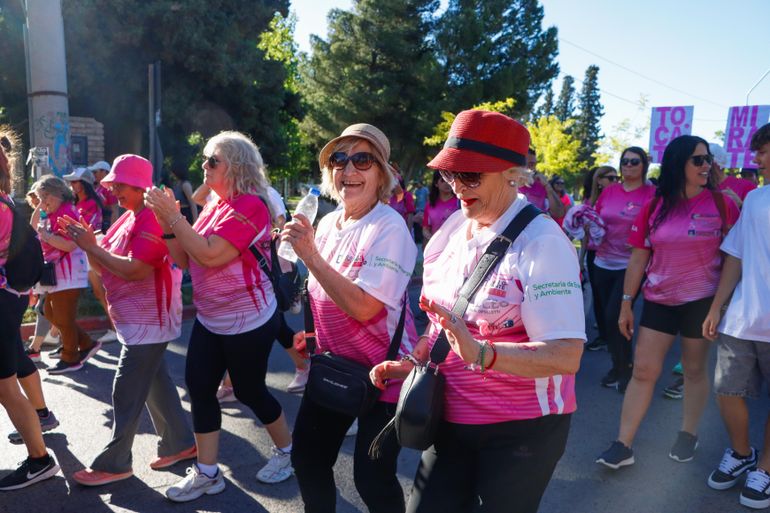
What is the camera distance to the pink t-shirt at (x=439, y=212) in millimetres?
7220

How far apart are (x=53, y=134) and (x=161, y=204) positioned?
572 centimetres

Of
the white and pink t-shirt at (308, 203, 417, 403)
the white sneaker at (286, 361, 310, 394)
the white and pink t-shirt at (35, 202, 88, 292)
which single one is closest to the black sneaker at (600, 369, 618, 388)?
the white sneaker at (286, 361, 310, 394)

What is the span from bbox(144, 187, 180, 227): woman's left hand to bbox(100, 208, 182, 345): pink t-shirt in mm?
486

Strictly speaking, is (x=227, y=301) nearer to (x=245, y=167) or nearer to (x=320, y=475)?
(x=245, y=167)

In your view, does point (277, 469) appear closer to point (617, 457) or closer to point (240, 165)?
point (240, 165)

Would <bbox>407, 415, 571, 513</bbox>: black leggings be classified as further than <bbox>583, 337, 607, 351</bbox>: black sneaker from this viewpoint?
No

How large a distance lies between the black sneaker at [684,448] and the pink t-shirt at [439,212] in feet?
12.2

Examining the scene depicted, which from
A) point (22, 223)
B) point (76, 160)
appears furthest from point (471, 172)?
point (76, 160)

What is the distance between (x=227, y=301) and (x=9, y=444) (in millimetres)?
2130

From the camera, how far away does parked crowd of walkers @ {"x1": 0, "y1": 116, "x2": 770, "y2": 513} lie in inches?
74.2

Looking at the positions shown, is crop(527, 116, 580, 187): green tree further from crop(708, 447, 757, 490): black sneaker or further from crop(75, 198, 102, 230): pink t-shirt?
crop(708, 447, 757, 490): black sneaker

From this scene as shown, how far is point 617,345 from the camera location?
5504mm

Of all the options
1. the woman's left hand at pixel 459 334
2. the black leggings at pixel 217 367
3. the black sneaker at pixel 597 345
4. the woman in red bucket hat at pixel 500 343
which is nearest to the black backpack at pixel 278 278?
the black leggings at pixel 217 367

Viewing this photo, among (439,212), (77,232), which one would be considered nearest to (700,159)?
(77,232)
